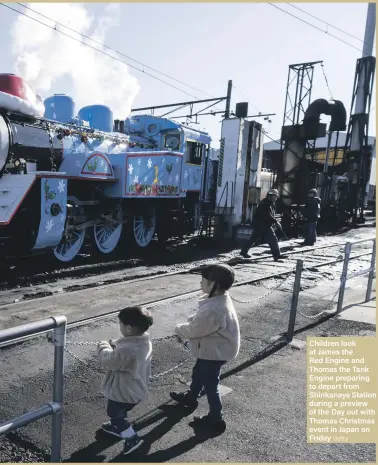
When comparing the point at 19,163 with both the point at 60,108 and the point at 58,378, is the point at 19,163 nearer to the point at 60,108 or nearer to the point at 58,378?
the point at 60,108

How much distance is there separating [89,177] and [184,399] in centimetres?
575

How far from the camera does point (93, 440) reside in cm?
254

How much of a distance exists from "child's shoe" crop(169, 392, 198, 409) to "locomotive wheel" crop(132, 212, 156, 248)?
281 inches

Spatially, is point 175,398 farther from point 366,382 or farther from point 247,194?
point 247,194

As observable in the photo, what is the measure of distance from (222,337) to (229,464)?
727 millimetres

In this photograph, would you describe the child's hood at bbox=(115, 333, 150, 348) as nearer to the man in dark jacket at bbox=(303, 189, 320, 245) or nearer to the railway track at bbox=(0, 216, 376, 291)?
the railway track at bbox=(0, 216, 376, 291)

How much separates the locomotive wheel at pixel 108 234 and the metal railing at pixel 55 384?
6811 millimetres

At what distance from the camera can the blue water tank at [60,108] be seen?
8992mm

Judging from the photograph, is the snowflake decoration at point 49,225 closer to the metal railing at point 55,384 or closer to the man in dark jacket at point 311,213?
the metal railing at point 55,384

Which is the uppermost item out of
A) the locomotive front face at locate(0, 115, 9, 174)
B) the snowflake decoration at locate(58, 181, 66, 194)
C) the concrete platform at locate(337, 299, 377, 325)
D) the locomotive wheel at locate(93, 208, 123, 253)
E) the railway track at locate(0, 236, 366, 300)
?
the locomotive front face at locate(0, 115, 9, 174)

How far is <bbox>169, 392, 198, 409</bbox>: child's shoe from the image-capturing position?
2970 millimetres

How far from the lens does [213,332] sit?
2617 mm

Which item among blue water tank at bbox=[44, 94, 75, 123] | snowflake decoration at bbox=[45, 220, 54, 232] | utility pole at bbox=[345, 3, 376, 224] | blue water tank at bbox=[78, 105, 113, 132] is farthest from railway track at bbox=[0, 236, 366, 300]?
utility pole at bbox=[345, 3, 376, 224]

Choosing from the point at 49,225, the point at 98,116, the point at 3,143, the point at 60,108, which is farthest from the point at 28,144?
the point at 98,116
